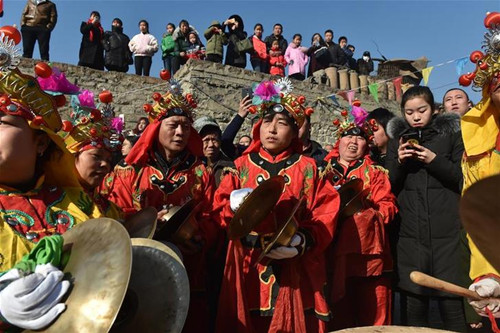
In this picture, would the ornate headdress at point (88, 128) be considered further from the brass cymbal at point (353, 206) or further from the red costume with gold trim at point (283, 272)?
the brass cymbal at point (353, 206)

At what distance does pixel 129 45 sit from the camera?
12766mm

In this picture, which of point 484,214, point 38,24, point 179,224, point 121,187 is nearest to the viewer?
point 484,214

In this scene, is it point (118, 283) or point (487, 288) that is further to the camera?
point (487, 288)

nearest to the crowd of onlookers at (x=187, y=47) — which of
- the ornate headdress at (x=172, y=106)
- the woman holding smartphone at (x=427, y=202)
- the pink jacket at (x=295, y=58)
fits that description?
the pink jacket at (x=295, y=58)

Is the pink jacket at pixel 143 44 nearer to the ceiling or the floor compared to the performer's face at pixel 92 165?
nearer to the ceiling

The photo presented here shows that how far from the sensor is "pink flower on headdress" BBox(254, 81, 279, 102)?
404 centimetres

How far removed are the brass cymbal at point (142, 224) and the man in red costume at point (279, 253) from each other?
0.61 m

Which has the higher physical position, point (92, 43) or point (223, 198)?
point (92, 43)

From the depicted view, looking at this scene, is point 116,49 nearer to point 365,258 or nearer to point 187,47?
point 187,47

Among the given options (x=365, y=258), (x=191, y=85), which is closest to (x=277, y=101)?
(x=365, y=258)

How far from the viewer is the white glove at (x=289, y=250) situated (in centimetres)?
324

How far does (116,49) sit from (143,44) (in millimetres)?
743

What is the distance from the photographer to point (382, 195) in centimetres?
A: 426

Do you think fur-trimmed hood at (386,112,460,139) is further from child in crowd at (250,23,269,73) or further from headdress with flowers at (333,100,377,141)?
child in crowd at (250,23,269,73)
